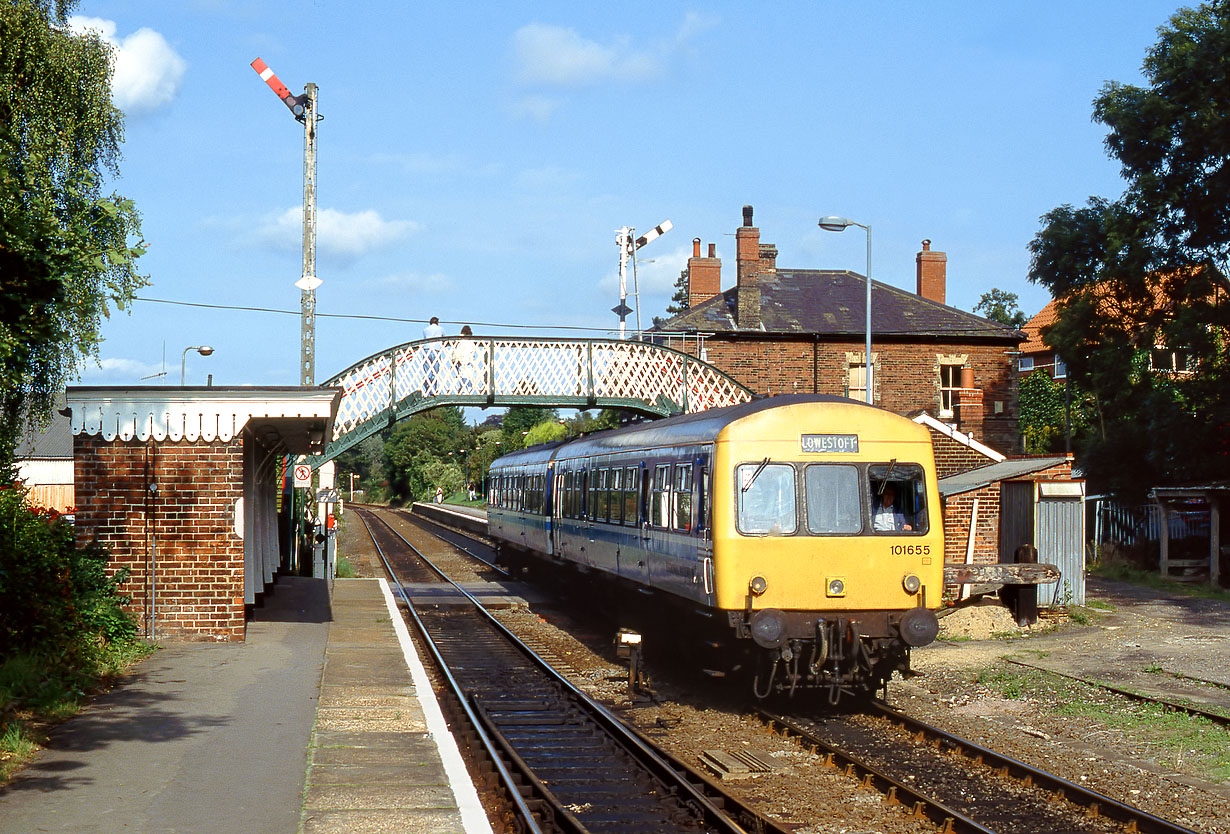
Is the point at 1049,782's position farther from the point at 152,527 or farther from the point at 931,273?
the point at 931,273

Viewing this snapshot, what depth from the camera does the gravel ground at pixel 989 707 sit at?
8.83 metres

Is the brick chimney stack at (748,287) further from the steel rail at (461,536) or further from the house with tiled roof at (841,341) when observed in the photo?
the steel rail at (461,536)

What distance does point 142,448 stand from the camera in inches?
560

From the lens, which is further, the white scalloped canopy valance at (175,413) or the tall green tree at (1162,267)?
the tall green tree at (1162,267)

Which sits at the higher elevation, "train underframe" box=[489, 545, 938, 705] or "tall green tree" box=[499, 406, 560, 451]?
"tall green tree" box=[499, 406, 560, 451]

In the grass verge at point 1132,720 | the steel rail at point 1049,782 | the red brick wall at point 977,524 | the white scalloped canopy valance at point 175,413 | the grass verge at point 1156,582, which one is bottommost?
the grass verge at point 1156,582

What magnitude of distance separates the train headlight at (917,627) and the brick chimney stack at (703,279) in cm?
3145

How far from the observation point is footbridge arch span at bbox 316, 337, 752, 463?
24.4 meters

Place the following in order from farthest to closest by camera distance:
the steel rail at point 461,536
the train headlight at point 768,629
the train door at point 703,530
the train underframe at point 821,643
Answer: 1. the steel rail at point 461,536
2. the train door at point 703,530
3. the train underframe at point 821,643
4. the train headlight at point 768,629

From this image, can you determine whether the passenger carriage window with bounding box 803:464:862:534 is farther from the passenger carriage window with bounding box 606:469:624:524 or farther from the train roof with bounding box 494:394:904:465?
the passenger carriage window with bounding box 606:469:624:524

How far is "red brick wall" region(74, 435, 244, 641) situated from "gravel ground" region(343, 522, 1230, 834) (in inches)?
166

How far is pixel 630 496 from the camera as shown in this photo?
53.6ft

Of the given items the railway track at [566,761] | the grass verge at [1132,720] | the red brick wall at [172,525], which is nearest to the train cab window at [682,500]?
the railway track at [566,761]

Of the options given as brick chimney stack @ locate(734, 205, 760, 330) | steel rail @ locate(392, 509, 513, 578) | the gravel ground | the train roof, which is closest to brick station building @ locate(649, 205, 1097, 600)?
brick chimney stack @ locate(734, 205, 760, 330)
